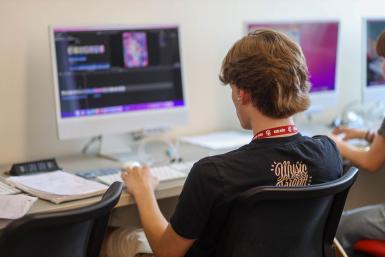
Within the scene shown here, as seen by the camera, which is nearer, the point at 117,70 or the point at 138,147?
the point at 117,70

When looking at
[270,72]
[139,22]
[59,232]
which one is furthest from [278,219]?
[139,22]

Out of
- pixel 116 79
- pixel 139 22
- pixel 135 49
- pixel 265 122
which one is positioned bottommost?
pixel 265 122

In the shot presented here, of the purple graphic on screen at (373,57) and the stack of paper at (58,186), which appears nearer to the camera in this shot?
the stack of paper at (58,186)

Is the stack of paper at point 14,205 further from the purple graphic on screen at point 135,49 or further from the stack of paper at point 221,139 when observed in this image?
the stack of paper at point 221,139

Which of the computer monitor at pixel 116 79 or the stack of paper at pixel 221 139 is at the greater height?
the computer monitor at pixel 116 79

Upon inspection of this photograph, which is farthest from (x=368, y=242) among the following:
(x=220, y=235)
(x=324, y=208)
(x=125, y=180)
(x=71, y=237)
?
(x=71, y=237)

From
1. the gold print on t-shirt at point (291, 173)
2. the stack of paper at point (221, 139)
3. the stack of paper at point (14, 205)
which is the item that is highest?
the gold print on t-shirt at point (291, 173)

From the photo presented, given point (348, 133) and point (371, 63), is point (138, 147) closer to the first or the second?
point (348, 133)

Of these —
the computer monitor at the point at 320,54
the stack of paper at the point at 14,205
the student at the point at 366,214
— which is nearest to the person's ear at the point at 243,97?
the stack of paper at the point at 14,205

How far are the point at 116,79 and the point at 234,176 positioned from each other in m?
0.97

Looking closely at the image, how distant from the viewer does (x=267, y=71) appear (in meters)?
1.37

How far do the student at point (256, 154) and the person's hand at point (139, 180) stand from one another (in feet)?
0.78

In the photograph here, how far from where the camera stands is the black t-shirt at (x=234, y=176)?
1.32 metres

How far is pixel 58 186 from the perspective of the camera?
5.71ft
